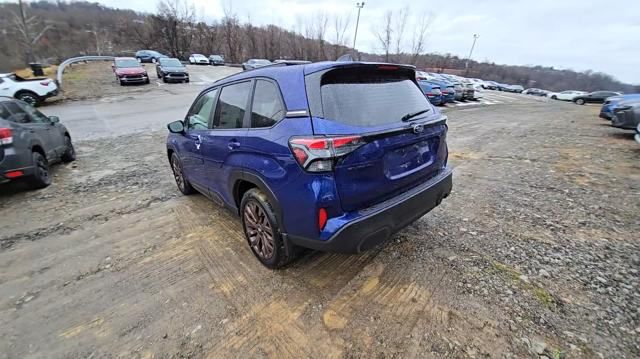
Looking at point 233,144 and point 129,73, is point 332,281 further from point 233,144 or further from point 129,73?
point 129,73

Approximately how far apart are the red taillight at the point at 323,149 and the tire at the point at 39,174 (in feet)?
17.4

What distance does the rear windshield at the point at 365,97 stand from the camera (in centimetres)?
225

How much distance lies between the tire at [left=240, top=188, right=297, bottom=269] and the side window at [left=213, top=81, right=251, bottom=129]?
746 millimetres

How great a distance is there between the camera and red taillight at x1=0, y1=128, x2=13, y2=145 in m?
4.47

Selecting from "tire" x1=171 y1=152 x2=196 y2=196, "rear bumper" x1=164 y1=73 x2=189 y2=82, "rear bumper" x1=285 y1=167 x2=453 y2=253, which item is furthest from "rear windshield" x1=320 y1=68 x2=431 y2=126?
"rear bumper" x1=164 y1=73 x2=189 y2=82

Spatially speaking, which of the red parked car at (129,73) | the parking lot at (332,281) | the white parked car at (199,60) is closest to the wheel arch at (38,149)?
the parking lot at (332,281)

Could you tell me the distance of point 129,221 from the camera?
13.2 feet

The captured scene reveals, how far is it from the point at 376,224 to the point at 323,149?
0.70 metres

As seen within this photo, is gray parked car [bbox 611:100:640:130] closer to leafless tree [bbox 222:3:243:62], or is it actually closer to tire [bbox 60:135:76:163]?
tire [bbox 60:135:76:163]

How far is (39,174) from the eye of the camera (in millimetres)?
5078

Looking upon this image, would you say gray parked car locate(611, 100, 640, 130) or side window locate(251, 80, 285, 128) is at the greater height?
side window locate(251, 80, 285, 128)

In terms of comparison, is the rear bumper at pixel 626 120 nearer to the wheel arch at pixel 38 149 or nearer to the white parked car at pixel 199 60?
the wheel arch at pixel 38 149

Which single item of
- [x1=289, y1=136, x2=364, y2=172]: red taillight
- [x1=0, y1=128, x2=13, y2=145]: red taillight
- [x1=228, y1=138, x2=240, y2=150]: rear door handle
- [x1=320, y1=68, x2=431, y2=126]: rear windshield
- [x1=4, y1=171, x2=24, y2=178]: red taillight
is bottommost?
[x1=4, y1=171, x2=24, y2=178]: red taillight

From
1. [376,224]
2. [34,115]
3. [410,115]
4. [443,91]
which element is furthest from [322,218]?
[443,91]
